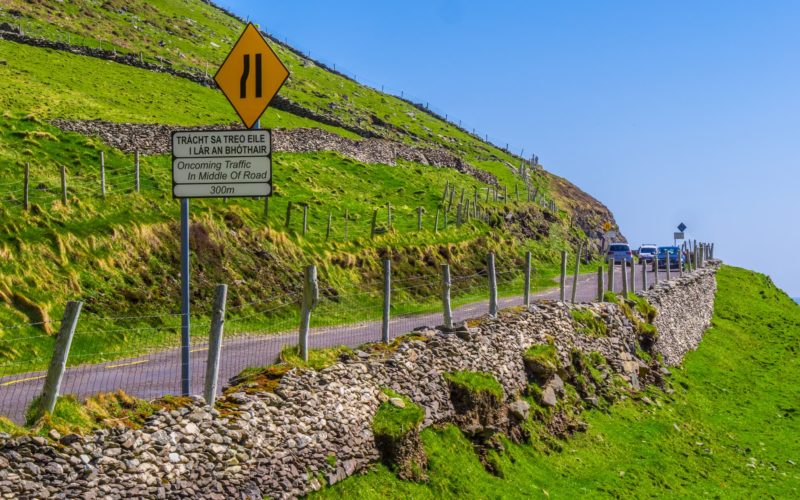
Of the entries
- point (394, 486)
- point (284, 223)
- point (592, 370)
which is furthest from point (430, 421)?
point (284, 223)

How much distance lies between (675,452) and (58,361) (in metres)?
16.3

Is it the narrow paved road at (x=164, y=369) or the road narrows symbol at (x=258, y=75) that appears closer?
the road narrows symbol at (x=258, y=75)

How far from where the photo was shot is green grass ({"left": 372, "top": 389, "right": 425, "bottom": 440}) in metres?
13.3

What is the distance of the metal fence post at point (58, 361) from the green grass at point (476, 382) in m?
8.51

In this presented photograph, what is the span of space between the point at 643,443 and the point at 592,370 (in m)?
3.25

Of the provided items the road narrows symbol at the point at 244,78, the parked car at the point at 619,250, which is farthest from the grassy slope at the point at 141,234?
the parked car at the point at 619,250

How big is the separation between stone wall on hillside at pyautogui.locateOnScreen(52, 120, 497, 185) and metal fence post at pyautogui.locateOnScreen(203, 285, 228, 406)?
24.3 meters

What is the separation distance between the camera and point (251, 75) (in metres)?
11.9

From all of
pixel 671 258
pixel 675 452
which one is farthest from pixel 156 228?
pixel 671 258

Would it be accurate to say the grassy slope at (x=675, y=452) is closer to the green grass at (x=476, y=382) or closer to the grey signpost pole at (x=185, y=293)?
the green grass at (x=476, y=382)

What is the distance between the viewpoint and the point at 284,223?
3362 centimetres

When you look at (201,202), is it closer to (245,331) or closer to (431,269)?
(245,331)

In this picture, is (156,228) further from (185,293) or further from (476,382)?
(185,293)

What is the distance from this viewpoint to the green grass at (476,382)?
16359mm
